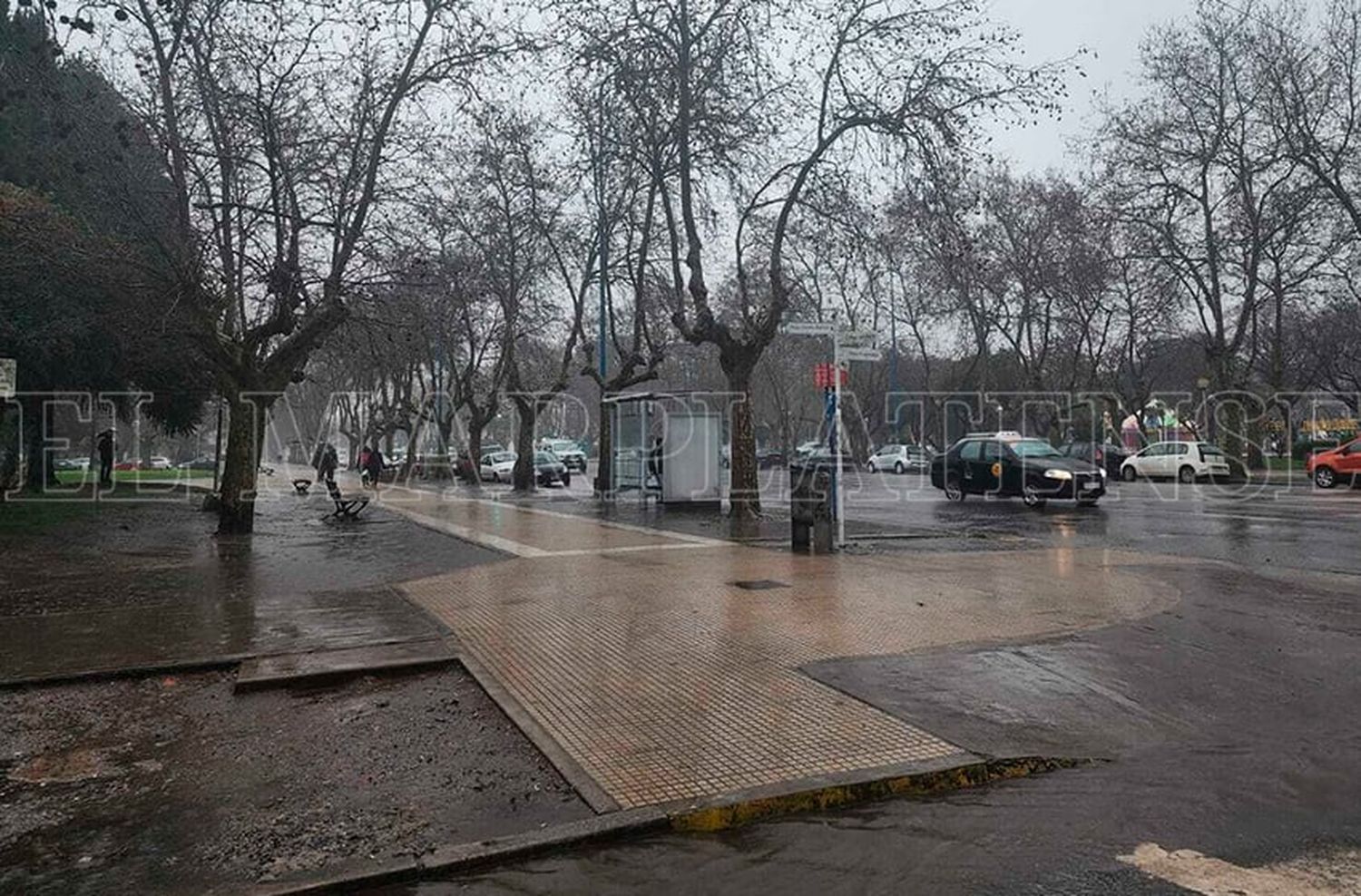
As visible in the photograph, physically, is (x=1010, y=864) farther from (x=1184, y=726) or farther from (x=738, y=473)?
(x=738, y=473)

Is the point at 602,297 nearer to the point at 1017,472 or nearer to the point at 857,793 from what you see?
the point at 1017,472

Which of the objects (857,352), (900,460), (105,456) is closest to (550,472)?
(105,456)

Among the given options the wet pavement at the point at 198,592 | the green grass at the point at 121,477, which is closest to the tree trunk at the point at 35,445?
the green grass at the point at 121,477

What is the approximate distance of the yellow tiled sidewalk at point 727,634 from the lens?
16.2 feet

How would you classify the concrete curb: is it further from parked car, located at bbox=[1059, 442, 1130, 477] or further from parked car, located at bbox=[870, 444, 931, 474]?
parked car, located at bbox=[870, 444, 931, 474]

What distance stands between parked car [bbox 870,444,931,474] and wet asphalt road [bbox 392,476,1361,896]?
38759 mm

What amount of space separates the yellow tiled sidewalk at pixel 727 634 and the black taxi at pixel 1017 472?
902 cm

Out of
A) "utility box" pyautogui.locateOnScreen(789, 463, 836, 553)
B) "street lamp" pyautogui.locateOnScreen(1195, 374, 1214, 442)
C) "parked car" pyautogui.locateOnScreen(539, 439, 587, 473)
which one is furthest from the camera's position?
"parked car" pyautogui.locateOnScreen(539, 439, 587, 473)

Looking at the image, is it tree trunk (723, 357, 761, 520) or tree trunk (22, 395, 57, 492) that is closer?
tree trunk (723, 357, 761, 520)

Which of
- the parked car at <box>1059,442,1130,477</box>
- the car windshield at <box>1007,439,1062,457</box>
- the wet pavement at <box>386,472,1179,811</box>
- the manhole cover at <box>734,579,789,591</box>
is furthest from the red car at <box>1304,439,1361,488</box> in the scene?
the manhole cover at <box>734,579,789,591</box>

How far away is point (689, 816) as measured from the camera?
13.7ft

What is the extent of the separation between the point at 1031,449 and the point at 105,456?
29.5 meters

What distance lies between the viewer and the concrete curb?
372 centimetres

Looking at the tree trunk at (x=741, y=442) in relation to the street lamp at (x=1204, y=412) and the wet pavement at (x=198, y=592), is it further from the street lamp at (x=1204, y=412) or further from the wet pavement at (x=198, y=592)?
the street lamp at (x=1204, y=412)
